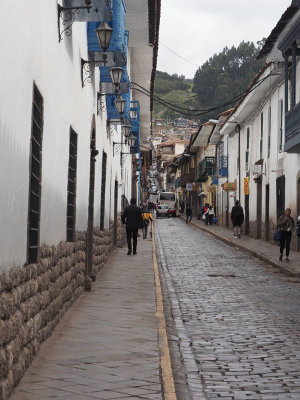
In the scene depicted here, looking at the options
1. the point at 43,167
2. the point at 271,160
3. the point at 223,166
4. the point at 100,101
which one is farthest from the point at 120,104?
the point at 223,166

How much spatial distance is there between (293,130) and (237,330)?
11.6 m

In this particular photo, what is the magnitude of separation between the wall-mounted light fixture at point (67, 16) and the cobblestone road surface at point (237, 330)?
13.3 ft

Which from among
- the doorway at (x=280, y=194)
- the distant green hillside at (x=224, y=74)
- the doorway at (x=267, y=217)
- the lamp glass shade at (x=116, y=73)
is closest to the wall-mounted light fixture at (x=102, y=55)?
the lamp glass shade at (x=116, y=73)

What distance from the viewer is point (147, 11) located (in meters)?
19.8

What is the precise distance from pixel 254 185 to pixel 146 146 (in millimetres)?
18652

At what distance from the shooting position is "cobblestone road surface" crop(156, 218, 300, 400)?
5.73 metres

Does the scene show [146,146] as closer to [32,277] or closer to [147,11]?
[147,11]

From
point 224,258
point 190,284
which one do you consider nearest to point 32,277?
point 190,284

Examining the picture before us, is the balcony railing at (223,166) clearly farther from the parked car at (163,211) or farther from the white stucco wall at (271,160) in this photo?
the parked car at (163,211)

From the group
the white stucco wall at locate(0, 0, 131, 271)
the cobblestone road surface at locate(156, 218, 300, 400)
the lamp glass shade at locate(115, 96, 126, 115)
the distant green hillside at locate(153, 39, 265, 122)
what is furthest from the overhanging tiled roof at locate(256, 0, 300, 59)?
the distant green hillside at locate(153, 39, 265, 122)

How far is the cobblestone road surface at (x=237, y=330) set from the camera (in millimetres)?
5727

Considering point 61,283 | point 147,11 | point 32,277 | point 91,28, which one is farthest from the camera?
point 147,11

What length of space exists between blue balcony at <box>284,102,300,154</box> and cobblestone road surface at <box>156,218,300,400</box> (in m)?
4.06

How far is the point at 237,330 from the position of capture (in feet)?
27.1
